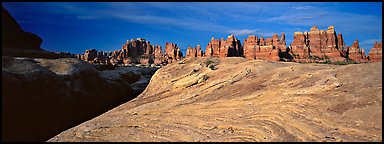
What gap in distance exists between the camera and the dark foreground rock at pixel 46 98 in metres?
11.9

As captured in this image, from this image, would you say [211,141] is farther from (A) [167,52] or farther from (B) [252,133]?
(A) [167,52]

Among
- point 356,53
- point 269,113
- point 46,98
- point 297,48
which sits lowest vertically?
point 46,98

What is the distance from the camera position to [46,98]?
13.6m

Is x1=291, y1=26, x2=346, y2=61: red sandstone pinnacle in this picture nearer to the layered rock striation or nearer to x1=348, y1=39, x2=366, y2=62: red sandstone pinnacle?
x1=348, y1=39, x2=366, y2=62: red sandstone pinnacle

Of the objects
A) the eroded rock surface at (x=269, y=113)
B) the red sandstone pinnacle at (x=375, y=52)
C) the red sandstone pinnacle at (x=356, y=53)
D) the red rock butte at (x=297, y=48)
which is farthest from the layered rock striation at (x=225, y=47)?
the eroded rock surface at (x=269, y=113)

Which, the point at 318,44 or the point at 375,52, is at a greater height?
the point at 318,44

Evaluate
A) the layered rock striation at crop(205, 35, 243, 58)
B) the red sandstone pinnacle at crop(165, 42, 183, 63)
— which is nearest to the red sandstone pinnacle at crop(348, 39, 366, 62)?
the layered rock striation at crop(205, 35, 243, 58)

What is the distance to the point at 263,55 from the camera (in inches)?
4744

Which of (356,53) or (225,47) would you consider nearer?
(356,53)

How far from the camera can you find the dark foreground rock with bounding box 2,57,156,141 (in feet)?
39.0

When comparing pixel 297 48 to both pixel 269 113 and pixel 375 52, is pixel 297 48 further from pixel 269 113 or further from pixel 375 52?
pixel 269 113

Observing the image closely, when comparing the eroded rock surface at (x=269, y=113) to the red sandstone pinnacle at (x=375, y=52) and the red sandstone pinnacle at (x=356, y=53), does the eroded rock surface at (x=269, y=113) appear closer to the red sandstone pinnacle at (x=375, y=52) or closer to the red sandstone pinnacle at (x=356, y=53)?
the red sandstone pinnacle at (x=375, y=52)

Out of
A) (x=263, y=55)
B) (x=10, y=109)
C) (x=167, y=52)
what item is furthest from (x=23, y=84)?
(x=167, y=52)

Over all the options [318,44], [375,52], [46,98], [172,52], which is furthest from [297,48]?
[46,98]
